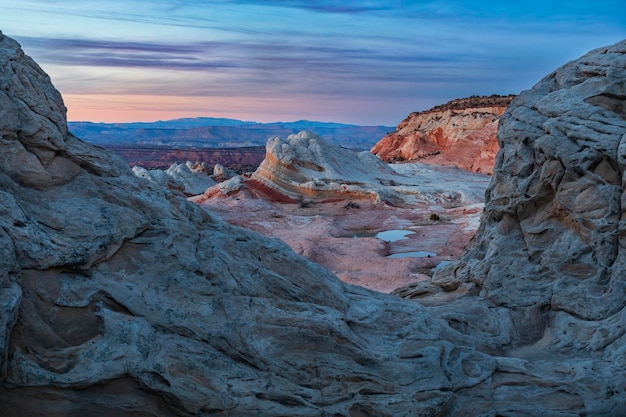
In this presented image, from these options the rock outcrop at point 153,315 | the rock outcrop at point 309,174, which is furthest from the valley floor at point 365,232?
the rock outcrop at point 153,315

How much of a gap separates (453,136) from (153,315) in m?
38.3

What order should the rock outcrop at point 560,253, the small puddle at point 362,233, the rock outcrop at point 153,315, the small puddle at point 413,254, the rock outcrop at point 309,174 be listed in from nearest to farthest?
the rock outcrop at point 153,315
the rock outcrop at point 560,253
the small puddle at point 413,254
the small puddle at point 362,233
the rock outcrop at point 309,174

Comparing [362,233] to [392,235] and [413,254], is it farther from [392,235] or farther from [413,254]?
[413,254]

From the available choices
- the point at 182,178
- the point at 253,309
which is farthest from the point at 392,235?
the point at 182,178

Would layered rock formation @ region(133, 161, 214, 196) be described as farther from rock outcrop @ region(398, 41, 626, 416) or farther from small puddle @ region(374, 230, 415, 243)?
rock outcrop @ region(398, 41, 626, 416)

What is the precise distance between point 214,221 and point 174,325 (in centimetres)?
145

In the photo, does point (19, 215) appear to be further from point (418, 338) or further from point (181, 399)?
point (418, 338)

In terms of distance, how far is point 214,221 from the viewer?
239 inches

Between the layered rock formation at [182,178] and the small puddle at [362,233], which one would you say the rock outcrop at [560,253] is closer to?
the small puddle at [362,233]

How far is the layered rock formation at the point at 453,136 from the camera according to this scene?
35250 mm

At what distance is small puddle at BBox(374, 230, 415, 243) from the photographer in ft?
61.9

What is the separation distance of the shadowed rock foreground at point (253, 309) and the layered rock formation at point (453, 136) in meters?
27.1

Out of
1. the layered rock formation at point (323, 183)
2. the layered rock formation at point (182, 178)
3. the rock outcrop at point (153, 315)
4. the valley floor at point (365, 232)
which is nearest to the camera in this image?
the rock outcrop at point (153, 315)

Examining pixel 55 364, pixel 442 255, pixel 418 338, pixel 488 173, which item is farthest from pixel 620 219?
pixel 488 173
